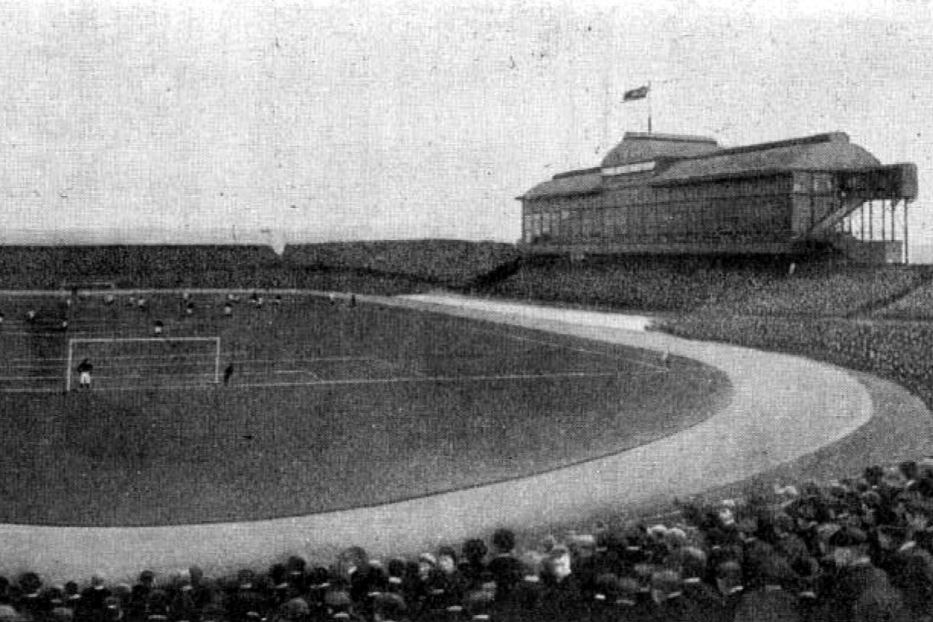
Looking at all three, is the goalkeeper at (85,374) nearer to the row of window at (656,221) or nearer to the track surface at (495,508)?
the track surface at (495,508)

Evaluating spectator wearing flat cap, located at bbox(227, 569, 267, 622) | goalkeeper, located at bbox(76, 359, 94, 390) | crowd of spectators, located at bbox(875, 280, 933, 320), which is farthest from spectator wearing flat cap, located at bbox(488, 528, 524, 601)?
crowd of spectators, located at bbox(875, 280, 933, 320)

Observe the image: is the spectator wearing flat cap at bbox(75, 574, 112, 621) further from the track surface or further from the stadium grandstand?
the stadium grandstand

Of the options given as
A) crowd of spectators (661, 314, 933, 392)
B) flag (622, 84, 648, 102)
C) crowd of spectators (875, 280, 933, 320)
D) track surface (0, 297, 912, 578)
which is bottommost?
track surface (0, 297, 912, 578)

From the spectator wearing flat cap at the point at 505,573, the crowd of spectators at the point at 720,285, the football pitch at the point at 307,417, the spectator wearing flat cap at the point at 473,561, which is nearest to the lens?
the spectator wearing flat cap at the point at 505,573

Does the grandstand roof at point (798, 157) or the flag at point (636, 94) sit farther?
the flag at point (636, 94)

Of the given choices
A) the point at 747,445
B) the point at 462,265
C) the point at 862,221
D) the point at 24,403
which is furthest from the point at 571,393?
the point at 462,265

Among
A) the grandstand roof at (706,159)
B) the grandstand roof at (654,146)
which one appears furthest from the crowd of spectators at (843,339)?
the grandstand roof at (654,146)
